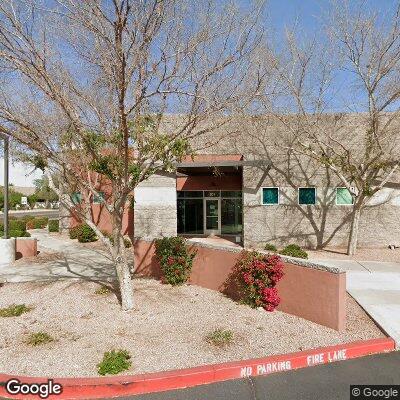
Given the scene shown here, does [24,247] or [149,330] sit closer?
[149,330]

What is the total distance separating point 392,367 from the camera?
5031 mm

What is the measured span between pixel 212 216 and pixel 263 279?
13733mm

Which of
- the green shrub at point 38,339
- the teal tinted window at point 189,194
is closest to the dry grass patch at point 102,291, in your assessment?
the green shrub at point 38,339

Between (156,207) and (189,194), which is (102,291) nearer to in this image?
(156,207)

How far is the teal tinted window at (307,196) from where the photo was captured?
16.8 m

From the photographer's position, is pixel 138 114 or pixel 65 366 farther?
pixel 138 114

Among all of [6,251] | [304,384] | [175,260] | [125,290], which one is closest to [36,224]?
[6,251]

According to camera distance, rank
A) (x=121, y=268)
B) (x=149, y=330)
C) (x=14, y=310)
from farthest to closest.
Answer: (x=121, y=268)
(x=14, y=310)
(x=149, y=330)

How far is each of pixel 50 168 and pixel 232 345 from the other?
18.6 feet

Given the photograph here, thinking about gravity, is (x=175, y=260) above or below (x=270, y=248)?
above

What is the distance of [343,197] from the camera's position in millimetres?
16703

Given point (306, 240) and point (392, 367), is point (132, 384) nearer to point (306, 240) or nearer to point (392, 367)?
point (392, 367)

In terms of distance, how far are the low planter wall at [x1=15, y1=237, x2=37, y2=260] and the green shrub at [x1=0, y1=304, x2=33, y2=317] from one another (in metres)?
7.52

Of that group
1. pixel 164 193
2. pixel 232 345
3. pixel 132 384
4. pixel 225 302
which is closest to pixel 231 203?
pixel 164 193
